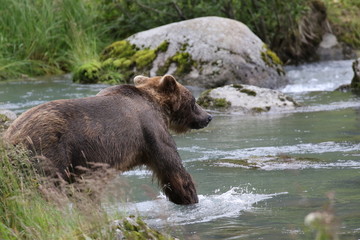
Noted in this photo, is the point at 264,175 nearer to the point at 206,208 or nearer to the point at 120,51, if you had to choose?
the point at 206,208

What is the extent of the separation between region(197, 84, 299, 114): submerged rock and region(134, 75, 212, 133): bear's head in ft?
16.4

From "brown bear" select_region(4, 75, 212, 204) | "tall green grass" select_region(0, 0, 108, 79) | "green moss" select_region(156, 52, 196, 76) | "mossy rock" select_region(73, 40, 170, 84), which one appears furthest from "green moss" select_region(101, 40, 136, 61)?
"brown bear" select_region(4, 75, 212, 204)

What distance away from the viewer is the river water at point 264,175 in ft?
18.2

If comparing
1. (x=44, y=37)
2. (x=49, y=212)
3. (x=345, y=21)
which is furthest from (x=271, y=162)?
(x=345, y=21)

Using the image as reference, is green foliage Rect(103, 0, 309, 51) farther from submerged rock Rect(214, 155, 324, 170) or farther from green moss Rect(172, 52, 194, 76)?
submerged rock Rect(214, 155, 324, 170)

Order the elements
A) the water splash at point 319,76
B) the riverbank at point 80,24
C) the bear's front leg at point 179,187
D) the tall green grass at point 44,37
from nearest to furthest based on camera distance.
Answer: the bear's front leg at point 179,187 < the water splash at point 319,76 < the tall green grass at point 44,37 < the riverbank at point 80,24

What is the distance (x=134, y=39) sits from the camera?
16094 millimetres

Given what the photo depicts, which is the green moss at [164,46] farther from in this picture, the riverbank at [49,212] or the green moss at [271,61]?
the riverbank at [49,212]

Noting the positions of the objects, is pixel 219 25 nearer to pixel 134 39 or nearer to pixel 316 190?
pixel 134 39

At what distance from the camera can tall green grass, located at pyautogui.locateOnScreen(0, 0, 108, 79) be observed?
17.0 metres

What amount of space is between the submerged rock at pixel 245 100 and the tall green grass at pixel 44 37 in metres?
5.15

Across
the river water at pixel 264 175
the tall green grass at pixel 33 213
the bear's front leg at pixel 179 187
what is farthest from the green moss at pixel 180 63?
the tall green grass at pixel 33 213

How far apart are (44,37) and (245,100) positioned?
7.03 metres

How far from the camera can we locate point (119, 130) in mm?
5645
